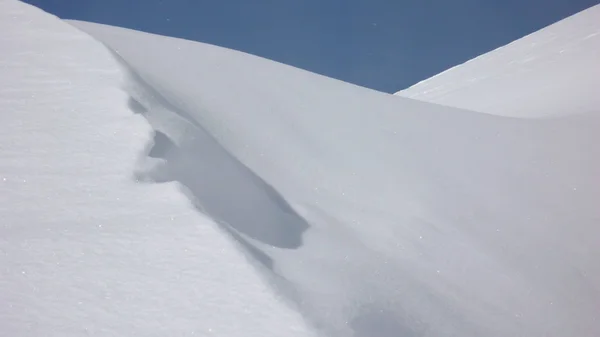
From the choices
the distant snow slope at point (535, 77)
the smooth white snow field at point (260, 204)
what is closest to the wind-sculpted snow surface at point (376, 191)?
the smooth white snow field at point (260, 204)

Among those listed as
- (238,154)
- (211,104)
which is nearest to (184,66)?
(211,104)

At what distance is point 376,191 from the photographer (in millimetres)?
2055

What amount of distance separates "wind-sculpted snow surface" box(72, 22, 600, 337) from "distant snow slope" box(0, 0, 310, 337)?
0.07 metres

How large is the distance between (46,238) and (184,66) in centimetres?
158

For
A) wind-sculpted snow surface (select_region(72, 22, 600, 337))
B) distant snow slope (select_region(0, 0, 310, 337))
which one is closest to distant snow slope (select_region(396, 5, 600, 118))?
wind-sculpted snow surface (select_region(72, 22, 600, 337))

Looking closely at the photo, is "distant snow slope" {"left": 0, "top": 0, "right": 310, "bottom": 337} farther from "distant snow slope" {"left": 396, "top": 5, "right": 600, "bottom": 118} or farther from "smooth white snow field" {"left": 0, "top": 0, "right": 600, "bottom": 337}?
"distant snow slope" {"left": 396, "top": 5, "right": 600, "bottom": 118}

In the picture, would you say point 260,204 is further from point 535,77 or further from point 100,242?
point 535,77

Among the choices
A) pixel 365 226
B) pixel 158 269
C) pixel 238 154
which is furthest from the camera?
pixel 238 154

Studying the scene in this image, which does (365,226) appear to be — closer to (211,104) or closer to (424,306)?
(424,306)

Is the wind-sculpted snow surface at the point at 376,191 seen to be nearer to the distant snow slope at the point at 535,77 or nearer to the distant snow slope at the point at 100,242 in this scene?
the distant snow slope at the point at 100,242

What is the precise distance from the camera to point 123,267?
1.05m

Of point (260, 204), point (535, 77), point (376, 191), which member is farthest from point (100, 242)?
point (535, 77)

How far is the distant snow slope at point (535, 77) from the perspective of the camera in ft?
14.6

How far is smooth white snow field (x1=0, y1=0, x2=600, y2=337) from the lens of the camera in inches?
39.8
